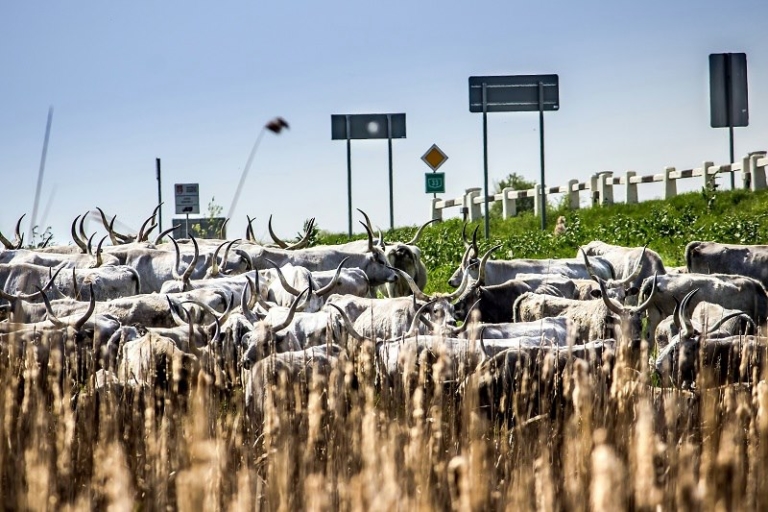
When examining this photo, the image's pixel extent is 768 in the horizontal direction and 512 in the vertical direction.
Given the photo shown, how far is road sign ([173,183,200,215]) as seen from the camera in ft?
85.9

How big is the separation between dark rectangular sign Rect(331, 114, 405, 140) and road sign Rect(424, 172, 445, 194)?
153 centimetres

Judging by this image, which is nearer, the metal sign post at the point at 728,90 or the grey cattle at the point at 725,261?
the grey cattle at the point at 725,261

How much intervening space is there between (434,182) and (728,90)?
6.41 m

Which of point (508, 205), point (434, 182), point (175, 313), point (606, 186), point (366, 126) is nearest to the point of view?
point (175, 313)

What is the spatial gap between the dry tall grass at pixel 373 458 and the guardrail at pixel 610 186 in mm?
20700

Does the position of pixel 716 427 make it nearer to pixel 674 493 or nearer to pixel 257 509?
pixel 674 493

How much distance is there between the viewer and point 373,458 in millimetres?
3945

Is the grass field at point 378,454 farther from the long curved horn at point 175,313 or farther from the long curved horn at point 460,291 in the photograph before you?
the long curved horn at point 460,291

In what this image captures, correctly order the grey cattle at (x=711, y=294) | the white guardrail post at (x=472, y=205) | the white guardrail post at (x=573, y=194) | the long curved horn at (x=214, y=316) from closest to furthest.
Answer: the long curved horn at (x=214, y=316) < the grey cattle at (x=711, y=294) < the white guardrail post at (x=573, y=194) < the white guardrail post at (x=472, y=205)

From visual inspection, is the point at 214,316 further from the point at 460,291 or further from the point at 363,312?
the point at 460,291

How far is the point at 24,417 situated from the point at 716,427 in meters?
3.55

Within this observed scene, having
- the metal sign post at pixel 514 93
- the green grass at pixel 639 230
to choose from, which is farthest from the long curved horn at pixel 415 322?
the metal sign post at pixel 514 93

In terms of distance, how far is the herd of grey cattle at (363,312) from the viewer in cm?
820

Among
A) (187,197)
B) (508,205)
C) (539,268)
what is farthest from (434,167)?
(539,268)
